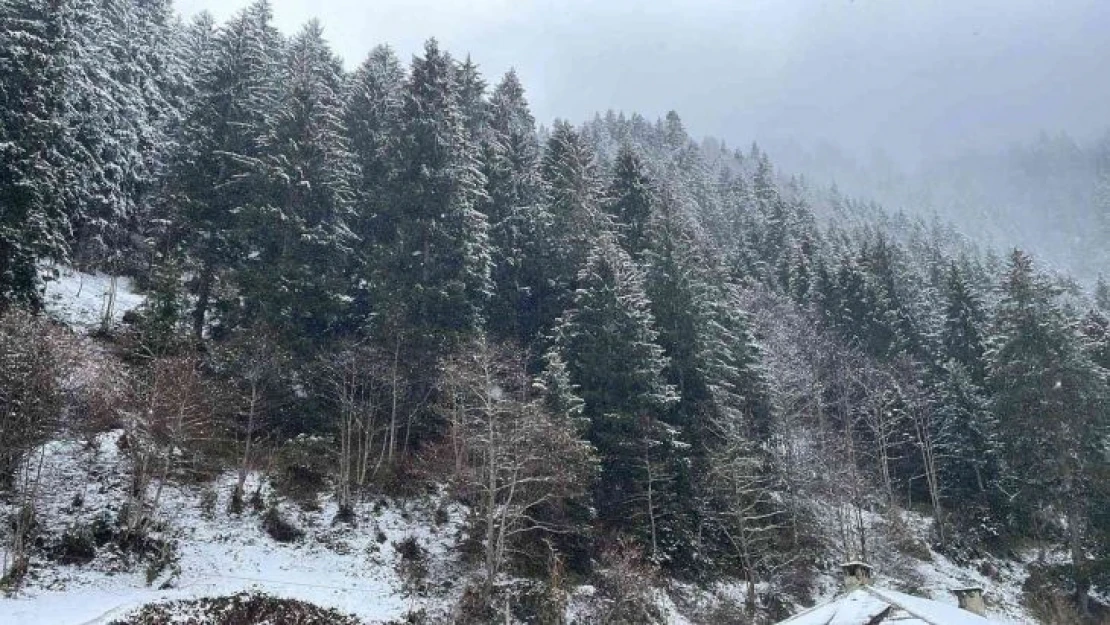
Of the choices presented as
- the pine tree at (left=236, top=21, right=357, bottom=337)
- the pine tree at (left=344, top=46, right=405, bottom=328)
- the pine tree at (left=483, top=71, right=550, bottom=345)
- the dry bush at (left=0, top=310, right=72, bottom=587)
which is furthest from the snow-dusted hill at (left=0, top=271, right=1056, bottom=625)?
the pine tree at (left=483, top=71, right=550, bottom=345)

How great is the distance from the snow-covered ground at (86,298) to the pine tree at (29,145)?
3.30 m

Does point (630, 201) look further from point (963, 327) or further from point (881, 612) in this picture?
point (881, 612)

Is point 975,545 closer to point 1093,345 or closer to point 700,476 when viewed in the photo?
point 1093,345

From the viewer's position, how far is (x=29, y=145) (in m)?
29.2

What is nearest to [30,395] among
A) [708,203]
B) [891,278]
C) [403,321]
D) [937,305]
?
[403,321]

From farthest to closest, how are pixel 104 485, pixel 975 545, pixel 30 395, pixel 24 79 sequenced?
pixel 975 545
pixel 24 79
pixel 104 485
pixel 30 395

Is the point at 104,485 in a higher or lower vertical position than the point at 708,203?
lower

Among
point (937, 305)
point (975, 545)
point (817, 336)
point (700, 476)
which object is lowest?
point (975, 545)

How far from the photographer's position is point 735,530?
108 feet

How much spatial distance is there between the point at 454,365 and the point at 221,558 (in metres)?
10.3

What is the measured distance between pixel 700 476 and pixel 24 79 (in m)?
31.9

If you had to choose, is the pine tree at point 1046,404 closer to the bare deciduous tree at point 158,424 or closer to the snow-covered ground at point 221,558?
the snow-covered ground at point 221,558

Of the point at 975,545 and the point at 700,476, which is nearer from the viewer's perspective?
the point at 700,476

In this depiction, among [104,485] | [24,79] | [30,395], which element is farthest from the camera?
[24,79]
